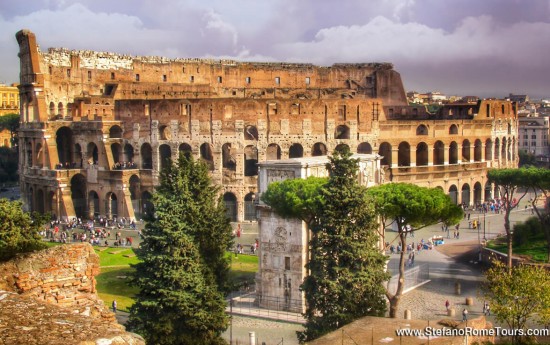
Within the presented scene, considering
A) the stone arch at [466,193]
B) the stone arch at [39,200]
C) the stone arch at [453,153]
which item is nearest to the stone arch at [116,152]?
the stone arch at [39,200]

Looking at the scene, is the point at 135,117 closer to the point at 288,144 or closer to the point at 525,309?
the point at 288,144

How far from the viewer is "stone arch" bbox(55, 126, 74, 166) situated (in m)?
47.1

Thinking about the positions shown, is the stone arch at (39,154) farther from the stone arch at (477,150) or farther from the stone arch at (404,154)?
the stone arch at (477,150)

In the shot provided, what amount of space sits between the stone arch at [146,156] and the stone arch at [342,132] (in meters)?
12.2

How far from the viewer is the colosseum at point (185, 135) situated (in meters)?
43.0

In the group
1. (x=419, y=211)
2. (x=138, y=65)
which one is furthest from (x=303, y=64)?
(x=419, y=211)

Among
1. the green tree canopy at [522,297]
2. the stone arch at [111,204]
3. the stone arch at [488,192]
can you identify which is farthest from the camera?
the stone arch at [488,192]

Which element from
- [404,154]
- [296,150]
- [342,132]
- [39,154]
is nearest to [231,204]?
[296,150]

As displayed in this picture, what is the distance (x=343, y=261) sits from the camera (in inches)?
709

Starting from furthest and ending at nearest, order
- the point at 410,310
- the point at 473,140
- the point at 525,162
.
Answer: the point at 525,162, the point at 473,140, the point at 410,310

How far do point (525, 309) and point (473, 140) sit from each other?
3188cm

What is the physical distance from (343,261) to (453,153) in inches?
1233

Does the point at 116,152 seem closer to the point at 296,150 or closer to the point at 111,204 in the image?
the point at 111,204

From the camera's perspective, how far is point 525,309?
17.1 meters
